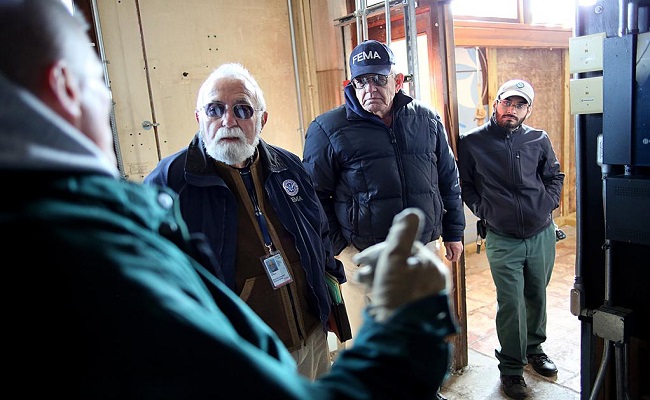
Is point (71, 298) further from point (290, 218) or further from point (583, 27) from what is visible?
point (583, 27)

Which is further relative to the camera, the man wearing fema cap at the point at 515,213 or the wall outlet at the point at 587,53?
the man wearing fema cap at the point at 515,213

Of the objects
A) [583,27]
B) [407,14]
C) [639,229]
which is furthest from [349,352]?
[407,14]

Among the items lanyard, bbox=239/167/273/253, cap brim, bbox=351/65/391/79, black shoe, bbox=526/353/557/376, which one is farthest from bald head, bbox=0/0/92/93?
black shoe, bbox=526/353/557/376

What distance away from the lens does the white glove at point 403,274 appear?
2.25 feet

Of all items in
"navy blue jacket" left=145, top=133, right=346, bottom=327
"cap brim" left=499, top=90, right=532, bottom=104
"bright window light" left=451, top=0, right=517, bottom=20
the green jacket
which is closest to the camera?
the green jacket

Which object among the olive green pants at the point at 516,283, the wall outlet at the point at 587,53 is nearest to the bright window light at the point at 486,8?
the olive green pants at the point at 516,283

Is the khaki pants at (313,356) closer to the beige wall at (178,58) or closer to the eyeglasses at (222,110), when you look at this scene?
the eyeglasses at (222,110)

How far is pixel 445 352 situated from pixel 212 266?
0.40 metres

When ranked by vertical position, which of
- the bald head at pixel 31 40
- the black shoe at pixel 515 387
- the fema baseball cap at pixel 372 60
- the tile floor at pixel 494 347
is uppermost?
the fema baseball cap at pixel 372 60

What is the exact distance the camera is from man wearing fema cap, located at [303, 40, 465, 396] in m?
2.37

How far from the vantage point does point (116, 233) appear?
0.50 metres

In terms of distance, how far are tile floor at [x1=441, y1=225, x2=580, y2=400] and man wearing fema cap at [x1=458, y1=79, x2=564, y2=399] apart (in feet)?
0.34

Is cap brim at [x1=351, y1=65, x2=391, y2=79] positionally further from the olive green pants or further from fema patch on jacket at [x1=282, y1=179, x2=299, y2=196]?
the olive green pants

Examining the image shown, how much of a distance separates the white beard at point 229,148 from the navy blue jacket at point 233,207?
37mm
